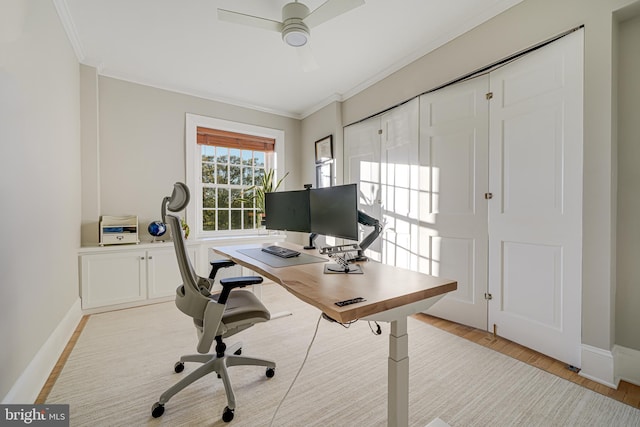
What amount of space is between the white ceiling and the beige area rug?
2.67 meters

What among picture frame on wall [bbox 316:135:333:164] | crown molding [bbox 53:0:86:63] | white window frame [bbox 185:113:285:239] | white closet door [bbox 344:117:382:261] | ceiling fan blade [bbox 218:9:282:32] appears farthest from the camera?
picture frame on wall [bbox 316:135:333:164]

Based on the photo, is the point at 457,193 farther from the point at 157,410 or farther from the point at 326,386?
the point at 157,410

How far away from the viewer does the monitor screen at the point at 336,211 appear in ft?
5.31

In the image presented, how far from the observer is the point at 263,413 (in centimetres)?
148

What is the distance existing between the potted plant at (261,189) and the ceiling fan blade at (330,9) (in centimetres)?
248

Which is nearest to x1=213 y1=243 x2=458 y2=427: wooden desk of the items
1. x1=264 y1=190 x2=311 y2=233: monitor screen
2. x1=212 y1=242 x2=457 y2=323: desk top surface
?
x1=212 y1=242 x2=457 y2=323: desk top surface

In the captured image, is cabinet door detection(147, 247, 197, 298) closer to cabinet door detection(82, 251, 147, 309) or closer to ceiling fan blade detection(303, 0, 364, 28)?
cabinet door detection(82, 251, 147, 309)

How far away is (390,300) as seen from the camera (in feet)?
3.50

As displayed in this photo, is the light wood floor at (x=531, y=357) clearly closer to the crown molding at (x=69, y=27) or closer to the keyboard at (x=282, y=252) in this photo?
the keyboard at (x=282, y=252)

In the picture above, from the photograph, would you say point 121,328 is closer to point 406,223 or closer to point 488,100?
point 406,223

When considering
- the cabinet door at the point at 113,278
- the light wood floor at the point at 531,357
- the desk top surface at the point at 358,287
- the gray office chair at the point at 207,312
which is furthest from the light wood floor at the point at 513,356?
the desk top surface at the point at 358,287

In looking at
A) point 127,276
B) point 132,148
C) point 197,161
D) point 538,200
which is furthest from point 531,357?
point 132,148

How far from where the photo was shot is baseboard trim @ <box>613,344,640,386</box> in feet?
5.49

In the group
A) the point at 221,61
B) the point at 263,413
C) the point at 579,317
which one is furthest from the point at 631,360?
the point at 221,61
